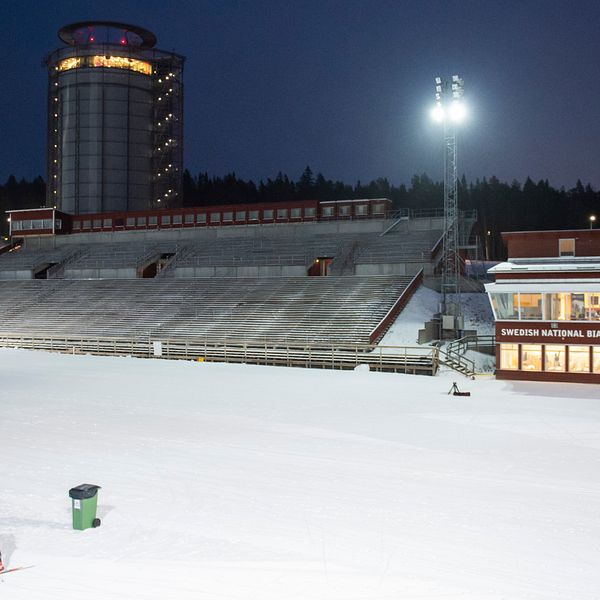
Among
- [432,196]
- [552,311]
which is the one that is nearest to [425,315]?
[552,311]

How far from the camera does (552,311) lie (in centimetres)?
2828

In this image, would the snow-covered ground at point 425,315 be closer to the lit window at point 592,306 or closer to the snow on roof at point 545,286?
the snow on roof at point 545,286

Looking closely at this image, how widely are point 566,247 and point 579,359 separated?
5460 millimetres

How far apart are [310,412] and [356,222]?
41.3m

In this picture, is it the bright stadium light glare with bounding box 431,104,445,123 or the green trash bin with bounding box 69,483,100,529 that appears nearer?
the green trash bin with bounding box 69,483,100,529

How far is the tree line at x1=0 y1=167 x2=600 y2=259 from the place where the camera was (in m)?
132

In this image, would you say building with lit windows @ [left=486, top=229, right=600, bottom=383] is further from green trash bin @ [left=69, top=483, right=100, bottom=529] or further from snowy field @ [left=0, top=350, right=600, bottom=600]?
green trash bin @ [left=69, top=483, right=100, bottom=529]

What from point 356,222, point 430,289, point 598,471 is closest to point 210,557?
point 598,471

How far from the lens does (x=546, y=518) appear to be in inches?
376

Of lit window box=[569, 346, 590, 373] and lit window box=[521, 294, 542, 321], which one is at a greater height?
lit window box=[521, 294, 542, 321]

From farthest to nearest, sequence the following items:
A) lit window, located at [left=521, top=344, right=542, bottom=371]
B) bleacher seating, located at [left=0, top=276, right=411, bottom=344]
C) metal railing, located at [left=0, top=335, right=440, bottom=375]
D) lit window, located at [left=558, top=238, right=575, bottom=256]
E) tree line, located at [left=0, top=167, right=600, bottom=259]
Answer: tree line, located at [left=0, top=167, right=600, bottom=259] < bleacher seating, located at [left=0, top=276, right=411, bottom=344] < metal railing, located at [left=0, top=335, right=440, bottom=375] < lit window, located at [left=558, top=238, right=575, bottom=256] < lit window, located at [left=521, top=344, right=542, bottom=371]

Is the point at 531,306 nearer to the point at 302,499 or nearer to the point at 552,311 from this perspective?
the point at 552,311

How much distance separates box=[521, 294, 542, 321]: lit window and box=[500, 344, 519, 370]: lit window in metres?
1.47

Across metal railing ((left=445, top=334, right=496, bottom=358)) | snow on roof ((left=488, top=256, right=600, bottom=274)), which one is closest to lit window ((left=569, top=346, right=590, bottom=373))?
snow on roof ((left=488, top=256, right=600, bottom=274))
